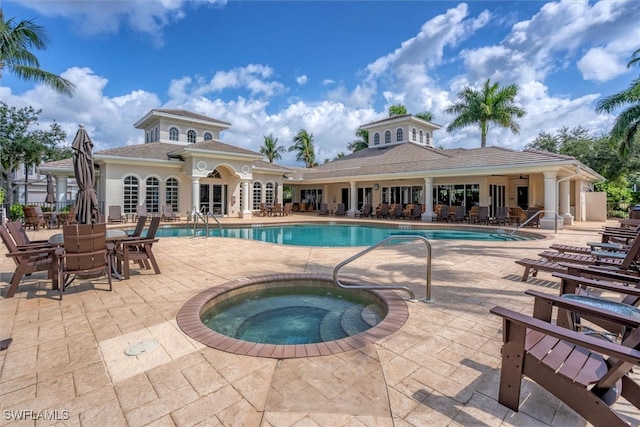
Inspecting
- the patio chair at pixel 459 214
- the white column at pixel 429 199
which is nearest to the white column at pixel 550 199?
the patio chair at pixel 459 214

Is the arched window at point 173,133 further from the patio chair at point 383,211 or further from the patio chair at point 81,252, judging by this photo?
the patio chair at point 81,252

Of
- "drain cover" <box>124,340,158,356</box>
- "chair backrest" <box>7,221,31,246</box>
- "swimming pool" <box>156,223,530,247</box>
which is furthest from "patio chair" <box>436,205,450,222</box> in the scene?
"chair backrest" <box>7,221,31,246</box>

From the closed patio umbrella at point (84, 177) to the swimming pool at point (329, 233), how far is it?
6.45 m

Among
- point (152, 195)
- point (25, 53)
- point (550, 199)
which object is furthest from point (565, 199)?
point (25, 53)

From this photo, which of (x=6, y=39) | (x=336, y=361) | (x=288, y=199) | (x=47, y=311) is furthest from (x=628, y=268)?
(x=288, y=199)

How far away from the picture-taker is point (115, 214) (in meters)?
16.7

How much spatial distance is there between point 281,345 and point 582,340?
237 centimetres

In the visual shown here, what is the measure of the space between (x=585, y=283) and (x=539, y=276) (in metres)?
3.27

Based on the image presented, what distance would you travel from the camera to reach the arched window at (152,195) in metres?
18.6

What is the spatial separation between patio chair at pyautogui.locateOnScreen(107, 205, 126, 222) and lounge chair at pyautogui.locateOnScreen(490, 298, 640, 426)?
1907 cm

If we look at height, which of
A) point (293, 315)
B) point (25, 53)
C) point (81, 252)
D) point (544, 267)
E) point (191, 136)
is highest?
point (25, 53)

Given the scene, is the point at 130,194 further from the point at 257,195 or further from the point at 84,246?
the point at 84,246

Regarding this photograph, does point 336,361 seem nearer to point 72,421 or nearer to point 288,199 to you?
point 72,421

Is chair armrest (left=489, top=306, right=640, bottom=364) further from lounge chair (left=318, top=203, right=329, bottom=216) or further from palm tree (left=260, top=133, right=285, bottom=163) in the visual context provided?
palm tree (left=260, top=133, right=285, bottom=163)
